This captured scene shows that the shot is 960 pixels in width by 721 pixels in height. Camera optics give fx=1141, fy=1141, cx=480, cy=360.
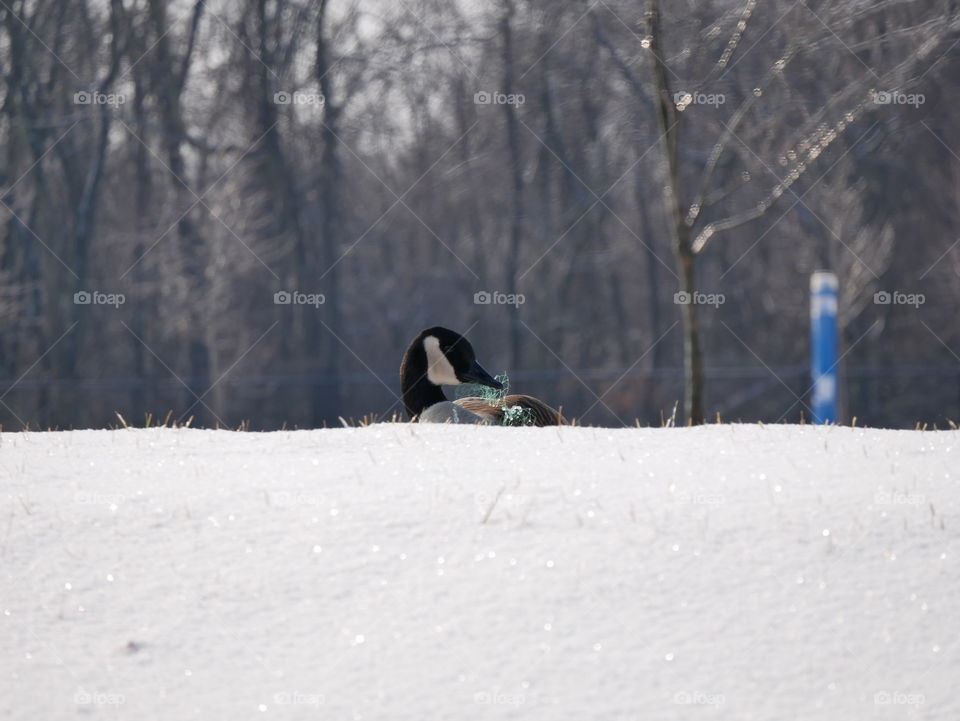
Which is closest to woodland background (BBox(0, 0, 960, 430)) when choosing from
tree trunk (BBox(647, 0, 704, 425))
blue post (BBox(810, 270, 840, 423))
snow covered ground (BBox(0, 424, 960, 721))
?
blue post (BBox(810, 270, 840, 423))

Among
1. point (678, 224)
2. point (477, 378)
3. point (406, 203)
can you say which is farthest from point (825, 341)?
point (406, 203)

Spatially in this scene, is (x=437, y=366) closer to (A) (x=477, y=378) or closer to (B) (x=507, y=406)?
(A) (x=477, y=378)

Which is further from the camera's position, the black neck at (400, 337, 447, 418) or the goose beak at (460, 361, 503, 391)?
the black neck at (400, 337, 447, 418)

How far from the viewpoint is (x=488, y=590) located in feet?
13.0

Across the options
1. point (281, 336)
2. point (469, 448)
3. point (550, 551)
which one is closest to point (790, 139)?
point (281, 336)

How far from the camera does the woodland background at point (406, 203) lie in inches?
846

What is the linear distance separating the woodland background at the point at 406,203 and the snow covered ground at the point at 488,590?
13844 mm

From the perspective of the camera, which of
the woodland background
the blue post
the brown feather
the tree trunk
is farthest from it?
the woodland background

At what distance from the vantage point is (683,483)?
484 centimetres

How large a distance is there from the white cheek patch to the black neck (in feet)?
0.19

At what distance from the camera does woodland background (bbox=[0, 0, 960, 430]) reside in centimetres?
2150

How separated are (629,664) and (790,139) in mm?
17139

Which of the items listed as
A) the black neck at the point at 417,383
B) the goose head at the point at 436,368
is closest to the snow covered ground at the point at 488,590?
the goose head at the point at 436,368

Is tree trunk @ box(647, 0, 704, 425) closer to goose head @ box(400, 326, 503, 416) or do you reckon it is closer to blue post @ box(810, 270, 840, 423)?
goose head @ box(400, 326, 503, 416)
